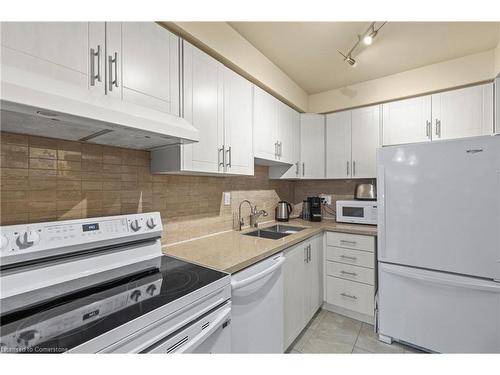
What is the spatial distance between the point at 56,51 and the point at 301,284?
210 centimetres

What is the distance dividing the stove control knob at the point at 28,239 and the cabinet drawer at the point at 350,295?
7.58ft

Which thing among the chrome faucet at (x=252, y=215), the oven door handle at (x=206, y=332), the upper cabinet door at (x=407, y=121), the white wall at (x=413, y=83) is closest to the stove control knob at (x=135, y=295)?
the oven door handle at (x=206, y=332)

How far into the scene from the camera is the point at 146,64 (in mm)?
1165

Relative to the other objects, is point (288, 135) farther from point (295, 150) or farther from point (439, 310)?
point (439, 310)

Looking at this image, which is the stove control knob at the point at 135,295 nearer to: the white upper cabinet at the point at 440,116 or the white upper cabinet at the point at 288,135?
the white upper cabinet at the point at 288,135

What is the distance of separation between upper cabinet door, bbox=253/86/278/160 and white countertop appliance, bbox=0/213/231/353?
3.92ft

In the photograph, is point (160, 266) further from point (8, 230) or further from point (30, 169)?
point (30, 169)

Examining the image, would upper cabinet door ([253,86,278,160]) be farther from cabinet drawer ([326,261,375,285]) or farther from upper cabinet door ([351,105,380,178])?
cabinet drawer ([326,261,375,285])

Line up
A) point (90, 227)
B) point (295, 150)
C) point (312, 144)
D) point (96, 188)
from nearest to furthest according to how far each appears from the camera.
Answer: point (90, 227)
point (96, 188)
point (295, 150)
point (312, 144)

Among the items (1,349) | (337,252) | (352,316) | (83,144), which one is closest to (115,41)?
(83,144)

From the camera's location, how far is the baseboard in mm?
2133

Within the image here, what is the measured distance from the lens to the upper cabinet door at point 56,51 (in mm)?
772

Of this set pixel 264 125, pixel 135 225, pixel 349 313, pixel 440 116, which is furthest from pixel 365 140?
pixel 135 225

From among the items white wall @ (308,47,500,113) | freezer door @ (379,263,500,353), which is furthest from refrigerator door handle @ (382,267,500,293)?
white wall @ (308,47,500,113)
